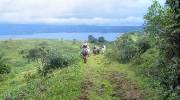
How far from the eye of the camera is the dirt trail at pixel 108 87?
85.4 feet

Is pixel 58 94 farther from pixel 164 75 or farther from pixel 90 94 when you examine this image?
pixel 164 75

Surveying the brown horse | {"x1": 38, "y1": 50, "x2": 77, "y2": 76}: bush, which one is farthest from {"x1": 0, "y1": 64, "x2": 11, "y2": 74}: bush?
the brown horse

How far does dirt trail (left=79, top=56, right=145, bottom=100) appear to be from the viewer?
26016 mm

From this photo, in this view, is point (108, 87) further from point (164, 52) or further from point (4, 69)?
point (4, 69)

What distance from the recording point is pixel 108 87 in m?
29.1

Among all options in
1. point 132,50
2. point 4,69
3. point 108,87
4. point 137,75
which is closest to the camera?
point 108,87

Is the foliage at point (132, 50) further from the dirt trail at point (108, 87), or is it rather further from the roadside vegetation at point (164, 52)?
the dirt trail at point (108, 87)

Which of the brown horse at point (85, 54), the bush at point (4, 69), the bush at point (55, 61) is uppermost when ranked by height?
the brown horse at point (85, 54)

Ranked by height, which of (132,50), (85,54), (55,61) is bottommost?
(55,61)

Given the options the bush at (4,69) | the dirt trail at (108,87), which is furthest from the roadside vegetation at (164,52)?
the bush at (4,69)

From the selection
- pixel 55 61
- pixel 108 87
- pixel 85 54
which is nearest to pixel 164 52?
pixel 108 87

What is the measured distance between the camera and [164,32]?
25.8 m

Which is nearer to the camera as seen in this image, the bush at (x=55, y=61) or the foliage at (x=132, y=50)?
the foliage at (x=132, y=50)

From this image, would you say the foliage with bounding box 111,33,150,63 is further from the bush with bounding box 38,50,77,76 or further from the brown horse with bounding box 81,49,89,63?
the bush with bounding box 38,50,77,76
